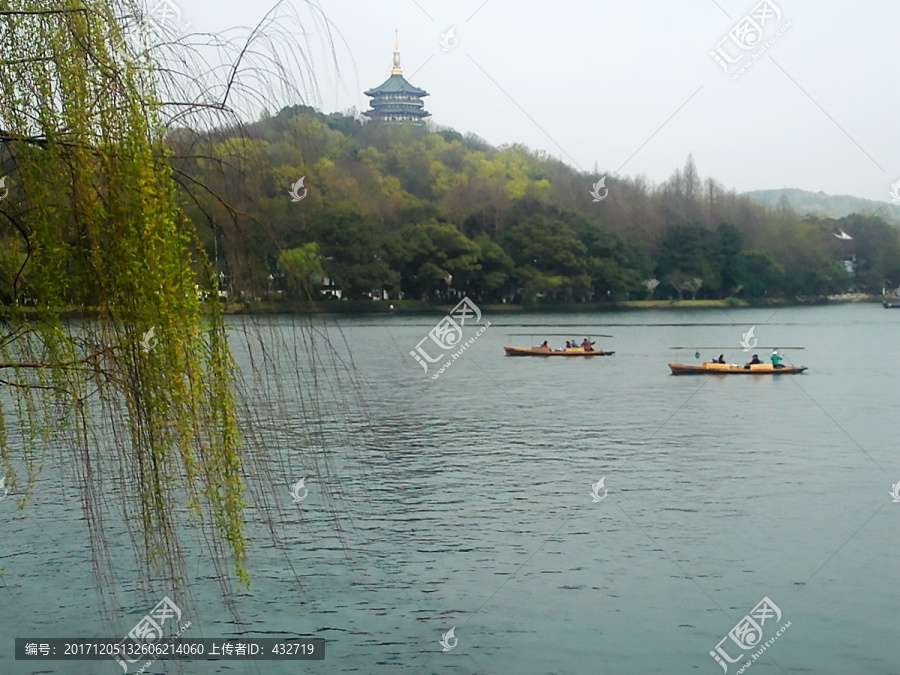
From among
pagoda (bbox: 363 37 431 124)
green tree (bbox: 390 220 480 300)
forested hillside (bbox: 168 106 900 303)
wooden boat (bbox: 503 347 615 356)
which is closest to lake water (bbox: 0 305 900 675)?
wooden boat (bbox: 503 347 615 356)

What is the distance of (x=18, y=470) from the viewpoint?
17.9 m

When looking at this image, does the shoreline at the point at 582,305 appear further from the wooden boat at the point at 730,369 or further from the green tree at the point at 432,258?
the wooden boat at the point at 730,369

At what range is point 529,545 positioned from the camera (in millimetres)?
14656

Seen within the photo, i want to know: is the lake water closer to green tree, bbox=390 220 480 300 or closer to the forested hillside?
the forested hillside

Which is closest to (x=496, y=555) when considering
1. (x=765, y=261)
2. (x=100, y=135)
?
(x=100, y=135)

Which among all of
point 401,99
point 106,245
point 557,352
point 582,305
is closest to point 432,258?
point 582,305

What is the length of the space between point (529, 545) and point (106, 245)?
10967mm

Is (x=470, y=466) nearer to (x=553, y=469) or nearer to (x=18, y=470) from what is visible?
(x=553, y=469)

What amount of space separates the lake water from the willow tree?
76 cm

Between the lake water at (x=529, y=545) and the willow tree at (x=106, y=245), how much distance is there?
2.50 feet

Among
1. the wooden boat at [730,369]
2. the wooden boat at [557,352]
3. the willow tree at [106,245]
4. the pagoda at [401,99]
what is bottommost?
the wooden boat at [730,369]

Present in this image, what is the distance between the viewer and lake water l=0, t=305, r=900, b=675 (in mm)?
10656

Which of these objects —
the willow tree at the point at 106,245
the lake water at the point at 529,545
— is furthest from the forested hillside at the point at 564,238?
the willow tree at the point at 106,245

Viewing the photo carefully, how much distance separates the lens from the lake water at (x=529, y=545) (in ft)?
35.0
